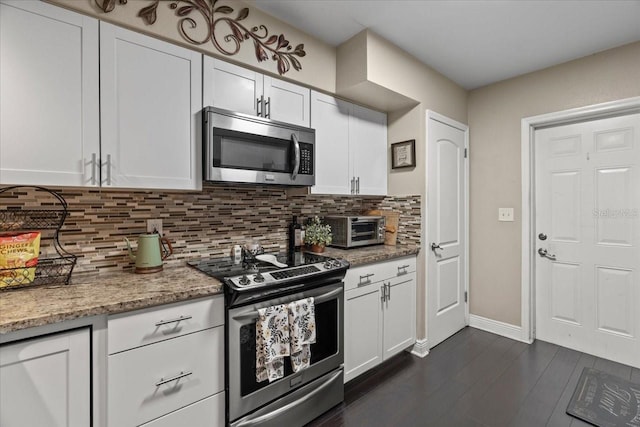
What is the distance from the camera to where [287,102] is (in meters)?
2.14

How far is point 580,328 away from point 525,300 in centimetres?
45

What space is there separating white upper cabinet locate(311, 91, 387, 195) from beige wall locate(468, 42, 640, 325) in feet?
3.66

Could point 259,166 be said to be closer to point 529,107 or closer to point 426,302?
point 426,302

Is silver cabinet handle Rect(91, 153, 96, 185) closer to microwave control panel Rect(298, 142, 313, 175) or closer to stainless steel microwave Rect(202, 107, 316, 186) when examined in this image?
stainless steel microwave Rect(202, 107, 316, 186)

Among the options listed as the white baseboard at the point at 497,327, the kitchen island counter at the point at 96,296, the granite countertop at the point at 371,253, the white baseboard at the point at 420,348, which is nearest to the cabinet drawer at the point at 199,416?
the kitchen island counter at the point at 96,296

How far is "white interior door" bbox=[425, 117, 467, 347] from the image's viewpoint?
9.06 ft

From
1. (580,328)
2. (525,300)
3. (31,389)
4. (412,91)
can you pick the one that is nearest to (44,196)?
(31,389)

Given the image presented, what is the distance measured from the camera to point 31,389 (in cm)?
109

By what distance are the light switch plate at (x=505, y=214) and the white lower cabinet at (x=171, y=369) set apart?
9.13 ft

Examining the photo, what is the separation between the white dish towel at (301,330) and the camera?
167 cm

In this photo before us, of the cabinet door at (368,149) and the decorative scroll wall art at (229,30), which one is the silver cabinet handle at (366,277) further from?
the decorative scroll wall art at (229,30)

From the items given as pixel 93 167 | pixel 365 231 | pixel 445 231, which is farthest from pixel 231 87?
pixel 445 231

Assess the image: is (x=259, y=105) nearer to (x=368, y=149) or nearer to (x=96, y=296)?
(x=368, y=149)

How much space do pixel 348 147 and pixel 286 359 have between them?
1.67m
